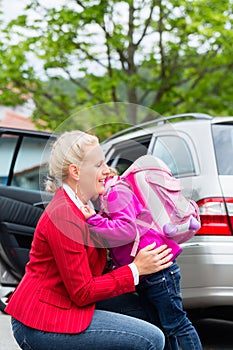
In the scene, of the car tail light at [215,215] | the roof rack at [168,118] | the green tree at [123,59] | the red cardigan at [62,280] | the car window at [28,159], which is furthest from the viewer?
the green tree at [123,59]

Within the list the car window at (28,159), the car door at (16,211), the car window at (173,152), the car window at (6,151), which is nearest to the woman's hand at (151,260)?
the car window at (173,152)

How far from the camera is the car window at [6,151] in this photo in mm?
6873

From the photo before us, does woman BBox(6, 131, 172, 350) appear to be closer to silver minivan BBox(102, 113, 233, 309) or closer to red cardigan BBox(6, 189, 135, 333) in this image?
red cardigan BBox(6, 189, 135, 333)

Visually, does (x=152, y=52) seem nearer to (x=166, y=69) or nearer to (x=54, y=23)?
(x=166, y=69)

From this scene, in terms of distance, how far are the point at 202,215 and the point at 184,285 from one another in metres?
0.47

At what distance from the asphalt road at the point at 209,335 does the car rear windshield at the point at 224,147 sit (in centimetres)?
139

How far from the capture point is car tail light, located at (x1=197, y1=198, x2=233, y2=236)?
5066mm

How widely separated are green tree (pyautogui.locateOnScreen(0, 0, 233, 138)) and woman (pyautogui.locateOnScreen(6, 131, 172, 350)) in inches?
640

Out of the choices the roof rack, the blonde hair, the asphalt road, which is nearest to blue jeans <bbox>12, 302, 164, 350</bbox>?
the blonde hair

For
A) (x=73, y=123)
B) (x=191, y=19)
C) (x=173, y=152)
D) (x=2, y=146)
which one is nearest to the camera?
(x=73, y=123)

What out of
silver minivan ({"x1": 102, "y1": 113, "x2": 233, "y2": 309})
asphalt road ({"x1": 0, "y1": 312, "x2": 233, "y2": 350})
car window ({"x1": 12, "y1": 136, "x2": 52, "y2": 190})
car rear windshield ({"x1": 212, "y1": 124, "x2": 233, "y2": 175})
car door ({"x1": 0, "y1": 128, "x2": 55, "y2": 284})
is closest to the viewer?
silver minivan ({"x1": 102, "y1": 113, "x2": 233, "y2": 309})

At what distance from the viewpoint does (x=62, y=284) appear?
3062 millimetres

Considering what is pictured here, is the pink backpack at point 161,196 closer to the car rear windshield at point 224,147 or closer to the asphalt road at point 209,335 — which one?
the car rear windshield at point 224,147

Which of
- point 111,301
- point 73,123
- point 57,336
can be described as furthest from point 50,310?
point 73,123
